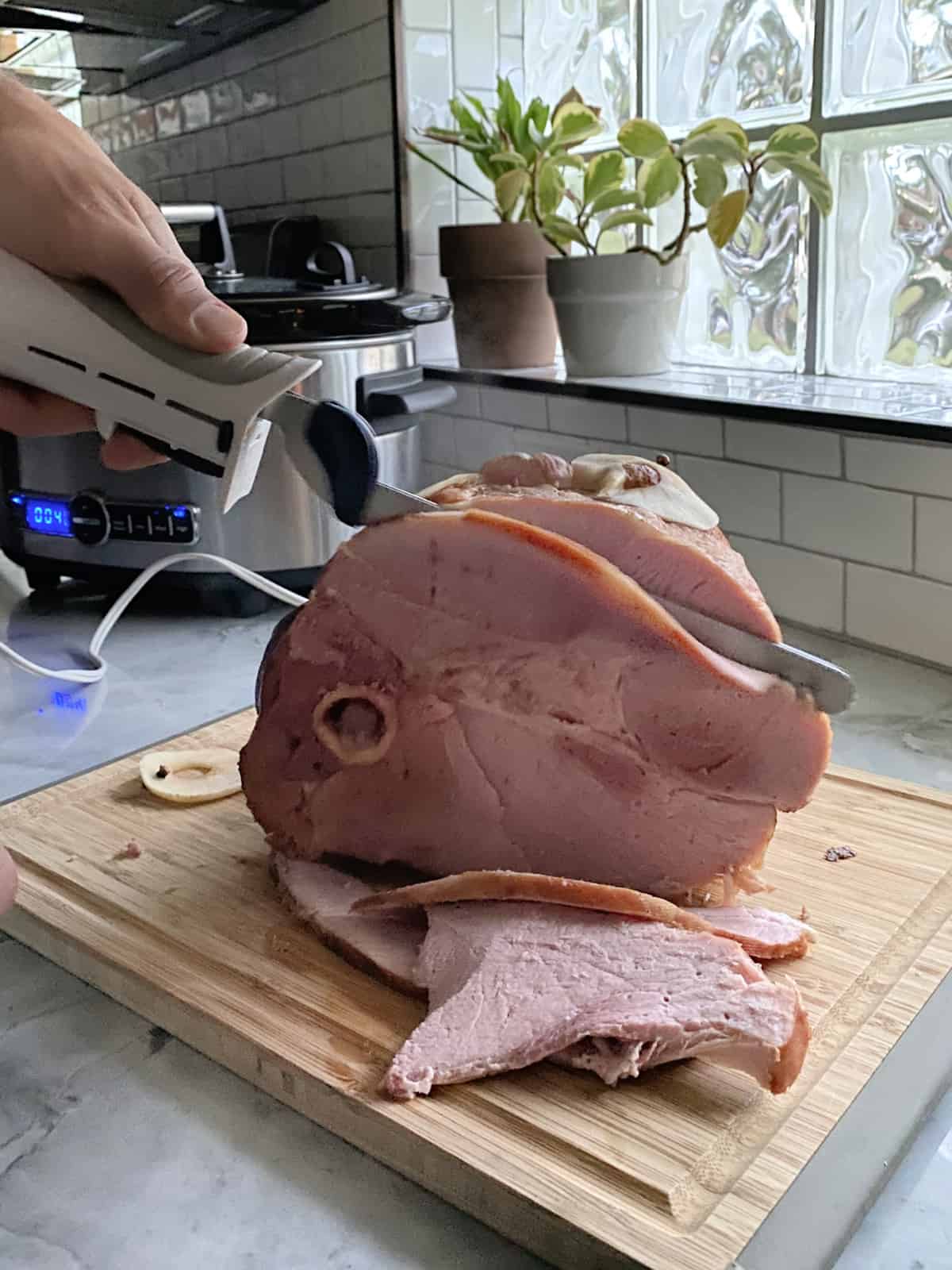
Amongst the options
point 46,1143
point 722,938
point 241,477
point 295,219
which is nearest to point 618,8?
point 295,219

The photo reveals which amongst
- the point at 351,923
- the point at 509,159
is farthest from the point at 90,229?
the point at 509,159

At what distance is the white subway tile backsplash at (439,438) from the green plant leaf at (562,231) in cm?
35

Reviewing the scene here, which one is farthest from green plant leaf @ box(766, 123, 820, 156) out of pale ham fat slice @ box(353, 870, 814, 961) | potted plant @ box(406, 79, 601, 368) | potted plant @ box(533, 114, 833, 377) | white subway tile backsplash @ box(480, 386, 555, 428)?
pale ham fat slice @ box(353, 870, 814, 961)

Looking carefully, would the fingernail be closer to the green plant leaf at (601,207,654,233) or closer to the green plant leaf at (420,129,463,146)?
the green plant leaf at (601,207,654,233)

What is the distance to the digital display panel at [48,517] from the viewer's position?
5.19 feet

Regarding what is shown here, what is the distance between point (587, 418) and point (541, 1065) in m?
1.11

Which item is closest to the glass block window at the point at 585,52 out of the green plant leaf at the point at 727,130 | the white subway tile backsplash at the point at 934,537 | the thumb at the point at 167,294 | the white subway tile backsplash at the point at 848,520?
the green plant leaf at the point at 727,130

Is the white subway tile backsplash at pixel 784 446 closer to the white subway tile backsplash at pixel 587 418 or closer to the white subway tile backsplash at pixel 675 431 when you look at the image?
the white subway tile backsplash at pixel 675 431

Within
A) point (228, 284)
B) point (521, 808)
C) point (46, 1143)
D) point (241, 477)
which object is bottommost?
point (46, 1143)

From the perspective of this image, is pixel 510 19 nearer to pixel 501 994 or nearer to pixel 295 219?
pixel 295 219

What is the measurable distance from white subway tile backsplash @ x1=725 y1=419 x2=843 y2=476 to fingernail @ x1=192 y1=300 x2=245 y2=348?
78cm

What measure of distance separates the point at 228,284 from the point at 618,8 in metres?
0.75

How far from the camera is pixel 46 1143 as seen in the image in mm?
670

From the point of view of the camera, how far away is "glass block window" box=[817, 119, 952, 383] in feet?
4.78
